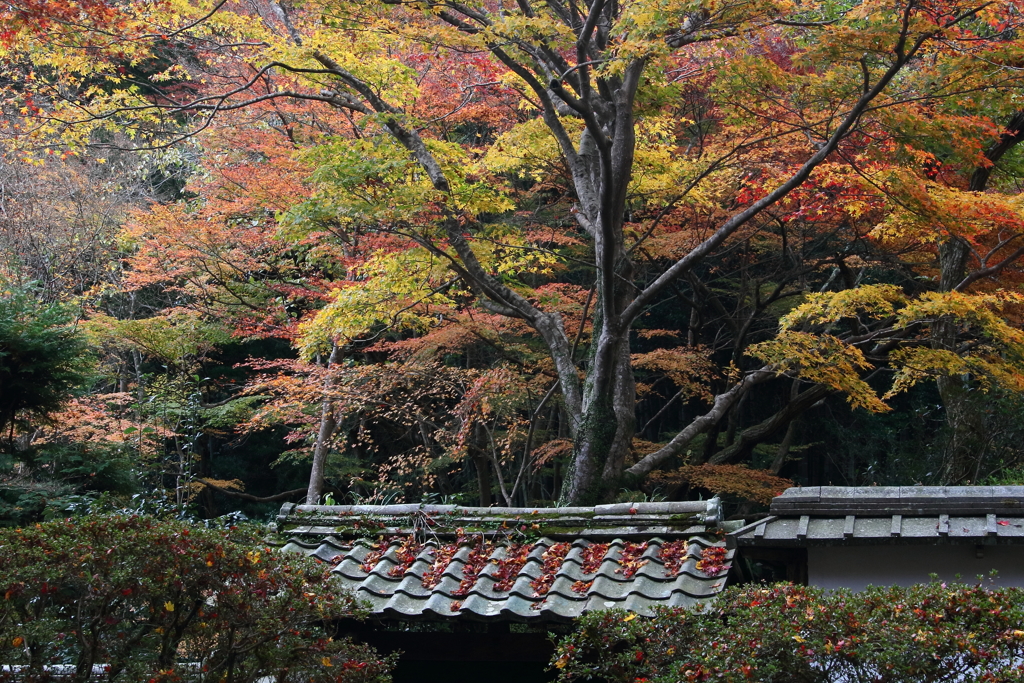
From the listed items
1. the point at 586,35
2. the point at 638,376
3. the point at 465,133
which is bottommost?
the point at 638,376

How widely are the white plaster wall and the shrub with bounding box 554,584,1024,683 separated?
1.24 m

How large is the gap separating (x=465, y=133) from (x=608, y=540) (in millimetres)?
12511

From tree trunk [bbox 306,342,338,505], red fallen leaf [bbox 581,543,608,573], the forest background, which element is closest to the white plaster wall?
red fallen leaf [bbox 581,543,608,573]

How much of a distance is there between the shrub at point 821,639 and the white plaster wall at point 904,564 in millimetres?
1244

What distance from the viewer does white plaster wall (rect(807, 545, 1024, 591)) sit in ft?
14.1

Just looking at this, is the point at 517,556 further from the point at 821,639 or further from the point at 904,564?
the point at 904,564

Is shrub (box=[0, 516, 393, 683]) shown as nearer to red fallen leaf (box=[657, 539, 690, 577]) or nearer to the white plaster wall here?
red fallen leaf (box=[657, 539, 690, 577])

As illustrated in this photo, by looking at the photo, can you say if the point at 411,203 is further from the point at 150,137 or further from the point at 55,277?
the point at 55,277

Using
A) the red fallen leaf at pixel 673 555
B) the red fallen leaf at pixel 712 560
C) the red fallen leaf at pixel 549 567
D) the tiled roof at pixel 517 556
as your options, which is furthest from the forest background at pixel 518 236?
the red fallen leaf at pixel 712 560

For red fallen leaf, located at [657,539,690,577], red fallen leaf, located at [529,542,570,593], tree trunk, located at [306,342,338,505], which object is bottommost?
tree trunk, located at [306,342,338,505]

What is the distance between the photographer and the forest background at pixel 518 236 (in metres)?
8.27

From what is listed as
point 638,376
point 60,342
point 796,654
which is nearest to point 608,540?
point 796,654

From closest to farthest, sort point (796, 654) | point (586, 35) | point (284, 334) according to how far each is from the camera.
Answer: point (796, 654) < point (586, 35) < point (284, 334)

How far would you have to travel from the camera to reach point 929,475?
10609mm
